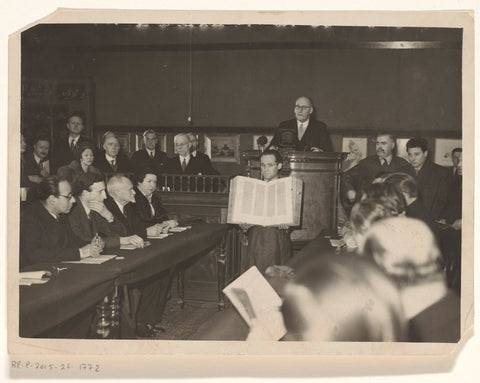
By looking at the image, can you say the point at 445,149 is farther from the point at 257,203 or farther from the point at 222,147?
the point at 222,147

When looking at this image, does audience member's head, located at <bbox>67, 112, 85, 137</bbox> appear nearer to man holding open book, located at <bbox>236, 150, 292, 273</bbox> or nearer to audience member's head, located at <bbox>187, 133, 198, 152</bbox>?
audience member's head, located at <bbox>187, 133, 198, 152</bbox>

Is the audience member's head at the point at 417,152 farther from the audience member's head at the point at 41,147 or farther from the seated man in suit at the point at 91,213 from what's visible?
the audience member's head at the point at 41,147

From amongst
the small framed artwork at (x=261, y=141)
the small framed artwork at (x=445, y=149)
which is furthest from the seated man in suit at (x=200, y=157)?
the small framed artwork at (x=445, y=149)

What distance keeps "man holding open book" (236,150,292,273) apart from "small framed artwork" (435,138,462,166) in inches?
34.4

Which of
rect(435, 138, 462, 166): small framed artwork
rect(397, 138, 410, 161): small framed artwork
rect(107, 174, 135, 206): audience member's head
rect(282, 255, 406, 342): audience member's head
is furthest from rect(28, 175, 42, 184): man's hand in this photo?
rect(435, 138, 462, 166): small framed artwork

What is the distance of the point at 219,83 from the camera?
3387 mm

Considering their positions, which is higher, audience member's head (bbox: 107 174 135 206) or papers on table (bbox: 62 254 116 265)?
audience member's head (bbox: 107 174 135 206)

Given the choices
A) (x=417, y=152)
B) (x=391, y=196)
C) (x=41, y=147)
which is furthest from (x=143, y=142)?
(x=417, y=152)

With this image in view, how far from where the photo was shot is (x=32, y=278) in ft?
9.98

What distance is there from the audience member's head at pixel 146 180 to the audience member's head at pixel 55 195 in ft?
1.32

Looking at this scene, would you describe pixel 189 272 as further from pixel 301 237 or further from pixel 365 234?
pixel 365 234

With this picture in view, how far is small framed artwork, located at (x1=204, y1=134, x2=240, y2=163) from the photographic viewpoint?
3.48 m

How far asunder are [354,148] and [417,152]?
13.3 inches

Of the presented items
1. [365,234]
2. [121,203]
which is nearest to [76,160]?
[121,203]
